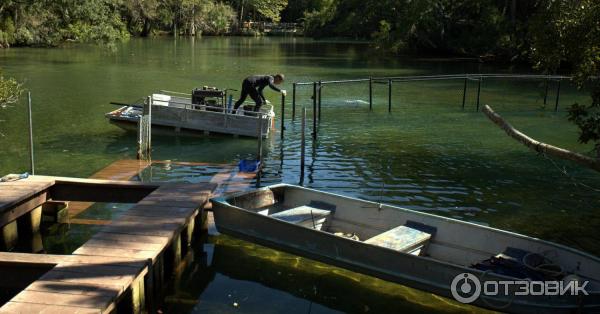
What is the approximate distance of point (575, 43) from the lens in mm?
9992

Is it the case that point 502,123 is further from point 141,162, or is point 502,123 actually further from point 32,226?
point 141,162

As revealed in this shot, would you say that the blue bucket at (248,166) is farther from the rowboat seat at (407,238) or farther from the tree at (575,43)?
the tree at (575,43)

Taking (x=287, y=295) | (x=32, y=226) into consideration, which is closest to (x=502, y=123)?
(x=287, y=295)

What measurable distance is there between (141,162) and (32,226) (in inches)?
216

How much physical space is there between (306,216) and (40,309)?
188 inches

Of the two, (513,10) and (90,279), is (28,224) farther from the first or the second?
(513,10)

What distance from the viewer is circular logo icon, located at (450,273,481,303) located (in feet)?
25.8

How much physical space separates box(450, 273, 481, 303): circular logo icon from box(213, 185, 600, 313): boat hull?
56mm

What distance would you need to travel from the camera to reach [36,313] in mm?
6324

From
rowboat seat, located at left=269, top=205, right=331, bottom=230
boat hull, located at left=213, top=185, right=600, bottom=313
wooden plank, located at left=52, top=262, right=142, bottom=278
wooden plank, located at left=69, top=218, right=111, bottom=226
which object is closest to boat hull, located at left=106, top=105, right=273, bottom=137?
wooden plank, located at left=69, top=218, right=111, bottom=226

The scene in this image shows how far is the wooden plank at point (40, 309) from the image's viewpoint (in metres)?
6.34

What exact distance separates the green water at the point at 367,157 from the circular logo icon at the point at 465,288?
669 mm

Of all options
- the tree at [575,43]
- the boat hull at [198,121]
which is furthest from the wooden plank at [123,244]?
the boat hull at [198,121]

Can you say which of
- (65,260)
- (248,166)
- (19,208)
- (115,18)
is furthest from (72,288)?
(115,18)
